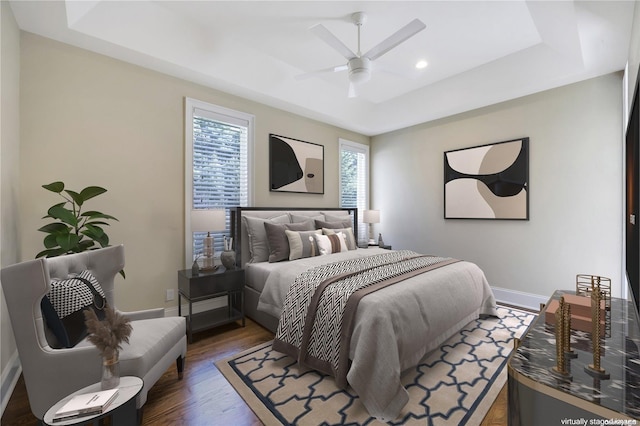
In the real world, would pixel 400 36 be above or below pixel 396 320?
above

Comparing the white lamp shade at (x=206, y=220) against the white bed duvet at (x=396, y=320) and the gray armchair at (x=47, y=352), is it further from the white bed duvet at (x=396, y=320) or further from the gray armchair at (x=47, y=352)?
the gray armchair at (x=47, y=352)

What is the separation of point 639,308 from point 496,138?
125 inches

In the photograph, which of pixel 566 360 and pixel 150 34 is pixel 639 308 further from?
pixel 150 34

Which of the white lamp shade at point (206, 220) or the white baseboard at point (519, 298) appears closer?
the white lamp shade at point (206, 220)

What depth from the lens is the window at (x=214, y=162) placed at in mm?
3197

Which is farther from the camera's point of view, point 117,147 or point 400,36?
point 117,147

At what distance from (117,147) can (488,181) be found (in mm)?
4608

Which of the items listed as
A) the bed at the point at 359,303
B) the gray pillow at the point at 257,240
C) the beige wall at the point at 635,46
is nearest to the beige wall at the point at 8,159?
the bed at the point at 359,303

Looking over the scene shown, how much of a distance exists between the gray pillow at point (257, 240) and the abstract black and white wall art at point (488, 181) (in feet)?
9.49

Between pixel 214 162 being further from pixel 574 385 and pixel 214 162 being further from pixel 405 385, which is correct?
pixel 574 385

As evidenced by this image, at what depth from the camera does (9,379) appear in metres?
1.87

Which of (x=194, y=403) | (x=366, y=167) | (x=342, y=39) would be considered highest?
(x=342, y=39)

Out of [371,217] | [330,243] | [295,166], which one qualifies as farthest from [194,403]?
[371,217]

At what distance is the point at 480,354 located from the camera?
92.0 inches
